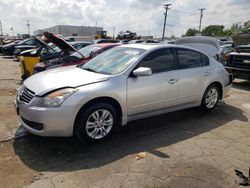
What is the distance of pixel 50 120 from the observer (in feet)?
12.2

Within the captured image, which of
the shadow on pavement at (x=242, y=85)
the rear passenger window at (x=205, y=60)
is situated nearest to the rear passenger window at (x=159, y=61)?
the rear passenger window at (x=205, y=60)

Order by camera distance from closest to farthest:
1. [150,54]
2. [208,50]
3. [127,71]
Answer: [127,71]
[150,54]
[208,50]

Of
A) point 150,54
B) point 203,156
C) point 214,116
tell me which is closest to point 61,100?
point 150,54

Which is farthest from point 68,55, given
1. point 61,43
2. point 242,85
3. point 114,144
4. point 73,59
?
point 242,85

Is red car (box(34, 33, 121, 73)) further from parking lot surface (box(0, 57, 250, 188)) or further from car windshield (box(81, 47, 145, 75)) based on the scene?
parking lot surface (box(0, 57, 250, 188))

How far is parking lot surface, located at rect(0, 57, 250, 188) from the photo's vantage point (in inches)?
128

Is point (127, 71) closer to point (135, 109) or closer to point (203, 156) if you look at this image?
point (135, 109)

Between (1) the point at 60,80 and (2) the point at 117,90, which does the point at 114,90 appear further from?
(1) the point at 60,80

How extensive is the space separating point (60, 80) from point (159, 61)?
1.87 m

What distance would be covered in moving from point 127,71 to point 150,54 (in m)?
0.64

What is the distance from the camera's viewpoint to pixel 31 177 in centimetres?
328

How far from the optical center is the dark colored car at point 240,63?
8.77 meters

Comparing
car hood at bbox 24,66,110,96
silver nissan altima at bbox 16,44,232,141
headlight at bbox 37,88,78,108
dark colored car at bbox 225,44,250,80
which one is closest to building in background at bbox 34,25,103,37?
dark colored car at bbox 225,44,250,80

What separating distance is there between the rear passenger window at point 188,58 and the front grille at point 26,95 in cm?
283
